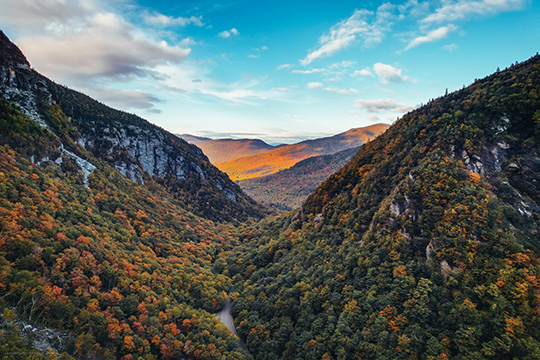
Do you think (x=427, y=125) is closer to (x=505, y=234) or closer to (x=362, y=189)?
(x=362, y=189)

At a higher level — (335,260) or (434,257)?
(434,257)

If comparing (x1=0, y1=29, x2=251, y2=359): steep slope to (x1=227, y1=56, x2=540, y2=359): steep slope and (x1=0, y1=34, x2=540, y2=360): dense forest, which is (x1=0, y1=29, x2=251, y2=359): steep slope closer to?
(x1=0, y1=34, x2=540, y2=360): dense forest

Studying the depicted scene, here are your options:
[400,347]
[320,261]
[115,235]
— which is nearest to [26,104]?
[115,235]

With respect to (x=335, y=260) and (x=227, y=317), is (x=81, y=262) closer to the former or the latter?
(x=227, y=317)

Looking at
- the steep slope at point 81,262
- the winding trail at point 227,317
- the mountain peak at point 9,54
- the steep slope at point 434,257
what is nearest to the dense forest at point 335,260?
the steep slope at point 434,257

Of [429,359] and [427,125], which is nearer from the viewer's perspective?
[429,359]

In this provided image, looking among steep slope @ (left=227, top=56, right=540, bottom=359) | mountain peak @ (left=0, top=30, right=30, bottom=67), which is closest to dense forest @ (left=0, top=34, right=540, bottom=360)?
steep slope @ (left=227, top=56, right=540, bottom=359)

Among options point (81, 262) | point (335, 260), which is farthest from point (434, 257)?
point (81, 262)
